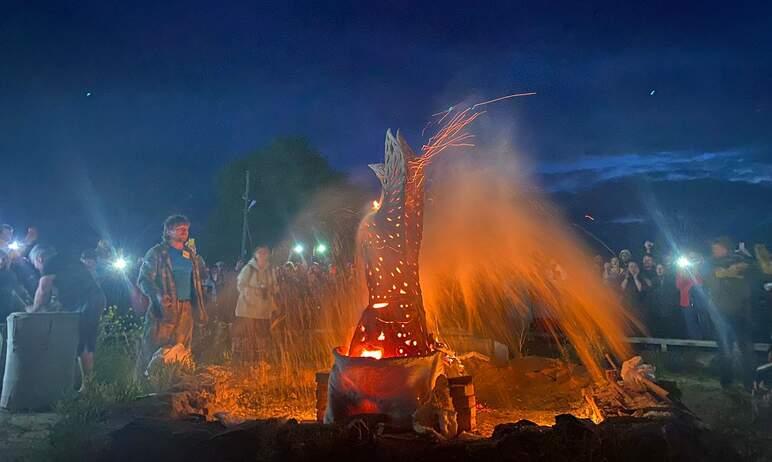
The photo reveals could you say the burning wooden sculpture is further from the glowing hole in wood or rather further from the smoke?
the smoke

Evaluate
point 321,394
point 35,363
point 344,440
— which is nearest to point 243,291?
point 35,363

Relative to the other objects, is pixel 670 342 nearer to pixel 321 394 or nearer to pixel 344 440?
pixel 321 394

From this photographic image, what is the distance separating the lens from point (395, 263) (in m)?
6.90

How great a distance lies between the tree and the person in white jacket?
22868 millimetres

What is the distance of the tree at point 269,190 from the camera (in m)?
34.6

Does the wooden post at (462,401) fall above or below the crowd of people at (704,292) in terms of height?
below

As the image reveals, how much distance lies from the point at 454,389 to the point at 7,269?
7178mm

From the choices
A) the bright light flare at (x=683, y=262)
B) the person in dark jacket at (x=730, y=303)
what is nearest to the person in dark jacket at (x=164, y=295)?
the person in dark jacket at (x=730, y=303)

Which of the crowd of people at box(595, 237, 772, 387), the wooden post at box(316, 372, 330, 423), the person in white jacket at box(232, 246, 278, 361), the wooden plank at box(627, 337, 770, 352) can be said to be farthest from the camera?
the wooden plank at box(627, 337, 770, 352)

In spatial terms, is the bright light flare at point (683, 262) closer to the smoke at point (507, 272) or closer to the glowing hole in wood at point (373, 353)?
the smoke at point (507, 272)

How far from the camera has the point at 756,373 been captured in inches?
356

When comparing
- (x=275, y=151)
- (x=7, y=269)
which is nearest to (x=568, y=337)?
(x=7, y=269)

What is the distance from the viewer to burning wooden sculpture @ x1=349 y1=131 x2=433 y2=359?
22.1 feet

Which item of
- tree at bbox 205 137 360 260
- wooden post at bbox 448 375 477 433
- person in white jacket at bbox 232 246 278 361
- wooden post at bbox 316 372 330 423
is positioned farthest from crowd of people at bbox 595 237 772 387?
tree at bbox 205 137 360 260
